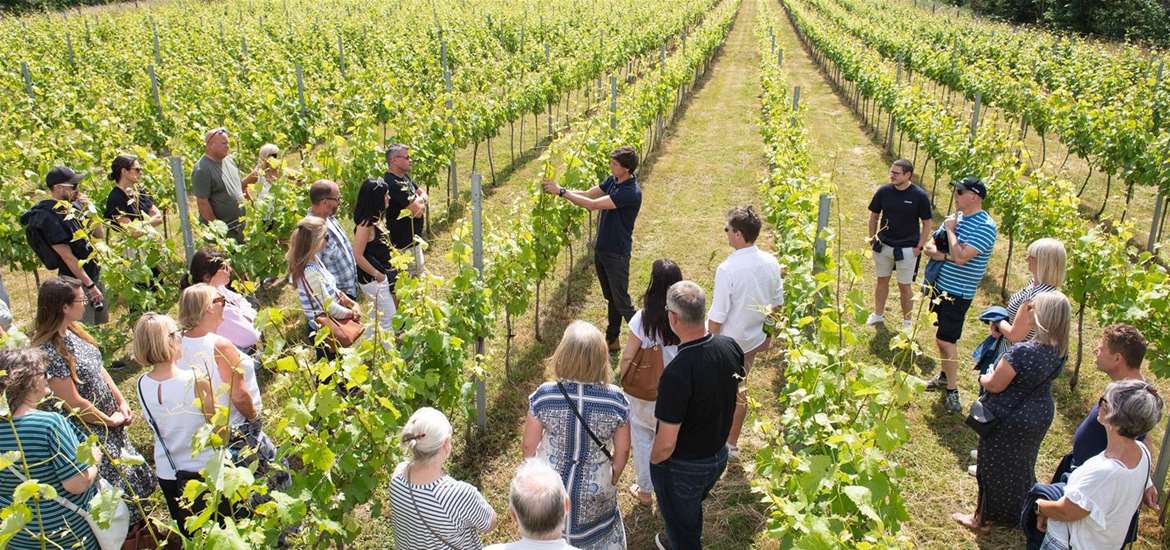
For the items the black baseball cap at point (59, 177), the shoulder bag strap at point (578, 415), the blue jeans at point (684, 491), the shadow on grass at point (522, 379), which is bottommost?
the shadow on grass at point (522, 379)

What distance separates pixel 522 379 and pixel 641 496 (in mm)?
1959

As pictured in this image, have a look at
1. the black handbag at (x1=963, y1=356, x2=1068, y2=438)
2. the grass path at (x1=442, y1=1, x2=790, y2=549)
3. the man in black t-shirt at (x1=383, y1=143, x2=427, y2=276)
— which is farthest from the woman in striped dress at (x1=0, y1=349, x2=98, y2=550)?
the black handbag at (x1=963, y1=356, x2=1068, y2=438)

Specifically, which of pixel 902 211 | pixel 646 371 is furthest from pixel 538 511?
pixel 902 211

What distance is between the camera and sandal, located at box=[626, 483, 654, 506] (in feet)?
15.8

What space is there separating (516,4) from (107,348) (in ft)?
99.6

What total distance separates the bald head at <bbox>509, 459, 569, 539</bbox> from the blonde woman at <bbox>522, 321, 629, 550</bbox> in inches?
30.2

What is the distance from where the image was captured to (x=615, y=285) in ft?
20.6

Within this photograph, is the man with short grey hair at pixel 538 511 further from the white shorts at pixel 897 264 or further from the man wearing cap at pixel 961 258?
the white shorts at pixel 897 264

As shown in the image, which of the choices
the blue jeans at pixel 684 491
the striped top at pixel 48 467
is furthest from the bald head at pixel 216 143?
the blue jeans at pixel 684 491

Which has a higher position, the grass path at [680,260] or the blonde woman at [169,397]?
the blonde woman at [169,397]

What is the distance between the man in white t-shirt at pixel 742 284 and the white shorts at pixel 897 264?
2447 mm

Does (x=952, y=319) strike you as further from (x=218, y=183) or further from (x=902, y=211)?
(x=218, y=183)

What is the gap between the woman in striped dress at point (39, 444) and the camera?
3.08m

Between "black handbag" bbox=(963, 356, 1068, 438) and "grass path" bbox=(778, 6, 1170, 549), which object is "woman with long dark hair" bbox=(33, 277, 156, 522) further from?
"black handbag" bbox=(963, 356, 1068, 438)
